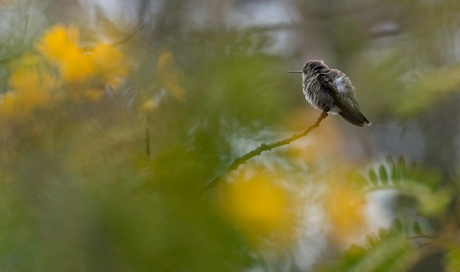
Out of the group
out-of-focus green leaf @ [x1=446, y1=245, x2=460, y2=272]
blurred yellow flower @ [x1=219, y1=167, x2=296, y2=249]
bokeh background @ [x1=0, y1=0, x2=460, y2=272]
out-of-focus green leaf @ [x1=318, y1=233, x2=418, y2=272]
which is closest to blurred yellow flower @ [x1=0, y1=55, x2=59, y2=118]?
bokeh background @ [x1=0, y1=0, x2=460, y2=272]

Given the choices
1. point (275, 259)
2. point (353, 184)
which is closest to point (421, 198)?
point (353, 184)

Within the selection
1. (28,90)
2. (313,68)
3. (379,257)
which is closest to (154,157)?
(28,90)

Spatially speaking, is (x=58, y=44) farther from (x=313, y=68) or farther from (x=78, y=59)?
(x=313, y=68)

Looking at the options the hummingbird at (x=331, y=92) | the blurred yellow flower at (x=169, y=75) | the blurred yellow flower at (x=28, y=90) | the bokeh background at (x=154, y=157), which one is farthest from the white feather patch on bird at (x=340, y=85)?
the blurred yellow flower at (x=28, y=90)

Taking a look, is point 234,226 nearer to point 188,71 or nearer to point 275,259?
point 275,259

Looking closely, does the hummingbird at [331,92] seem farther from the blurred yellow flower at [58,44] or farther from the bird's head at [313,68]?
the blurred yellow flower at [58,44]

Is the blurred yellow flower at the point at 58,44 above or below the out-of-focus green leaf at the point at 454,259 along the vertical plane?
above
